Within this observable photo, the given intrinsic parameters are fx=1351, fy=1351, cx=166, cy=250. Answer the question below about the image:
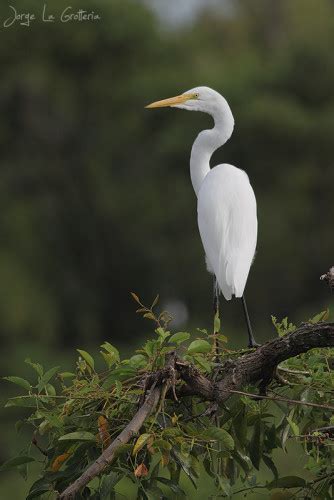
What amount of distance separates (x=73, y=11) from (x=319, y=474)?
13252 mm

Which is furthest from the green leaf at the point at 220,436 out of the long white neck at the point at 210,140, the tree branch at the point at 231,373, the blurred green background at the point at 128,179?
the blurred green background at the point at 128,179

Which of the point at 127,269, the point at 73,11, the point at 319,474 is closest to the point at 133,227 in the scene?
the point at 127,269

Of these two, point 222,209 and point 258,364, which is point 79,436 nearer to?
point 258,364

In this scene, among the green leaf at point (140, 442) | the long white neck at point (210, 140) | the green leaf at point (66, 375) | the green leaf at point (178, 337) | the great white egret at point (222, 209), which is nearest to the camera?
the green leaf at point (140, 442)

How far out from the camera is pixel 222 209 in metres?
4.44

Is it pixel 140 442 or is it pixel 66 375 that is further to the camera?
pixel 66 375

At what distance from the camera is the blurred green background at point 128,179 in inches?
605

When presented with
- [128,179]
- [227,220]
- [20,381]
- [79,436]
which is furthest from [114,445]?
[128,179]

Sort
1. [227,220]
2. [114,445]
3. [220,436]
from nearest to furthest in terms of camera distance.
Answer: [114,445] → [220,436] → [227,220]

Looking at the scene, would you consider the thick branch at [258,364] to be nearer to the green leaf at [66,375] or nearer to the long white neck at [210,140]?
the green leaf at [66,375]

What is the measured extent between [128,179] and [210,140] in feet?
38.4

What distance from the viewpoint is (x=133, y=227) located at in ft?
52.3

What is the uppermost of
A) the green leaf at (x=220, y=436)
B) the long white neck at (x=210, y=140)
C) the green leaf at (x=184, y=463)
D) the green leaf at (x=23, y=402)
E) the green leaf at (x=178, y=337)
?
the long white neck at (x=210, y=140)

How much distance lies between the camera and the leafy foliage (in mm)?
2773
